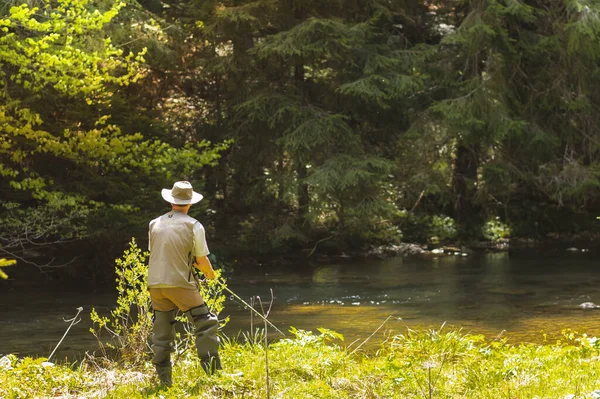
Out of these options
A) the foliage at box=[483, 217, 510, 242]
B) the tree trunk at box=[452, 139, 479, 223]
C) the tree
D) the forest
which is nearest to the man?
the tree

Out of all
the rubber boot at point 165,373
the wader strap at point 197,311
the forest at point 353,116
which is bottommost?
the rubber boot at point 165,373

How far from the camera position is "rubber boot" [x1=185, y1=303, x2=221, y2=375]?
6.41 m

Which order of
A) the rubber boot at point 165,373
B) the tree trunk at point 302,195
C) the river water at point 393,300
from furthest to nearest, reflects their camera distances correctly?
the tree trunk at point 302,195 → the river water at point 393,300 → the rubber boot at point 165,373

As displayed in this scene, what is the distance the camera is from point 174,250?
6.43 metres

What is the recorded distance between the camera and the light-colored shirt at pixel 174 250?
21.0ft

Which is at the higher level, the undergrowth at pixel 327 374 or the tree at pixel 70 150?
the tree at pixel 70 150

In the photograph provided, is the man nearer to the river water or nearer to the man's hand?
the man's hand

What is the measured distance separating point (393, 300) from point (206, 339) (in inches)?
305

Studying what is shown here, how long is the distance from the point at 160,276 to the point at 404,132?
49.7ft

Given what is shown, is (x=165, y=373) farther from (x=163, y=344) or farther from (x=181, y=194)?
(x=181, y=194)

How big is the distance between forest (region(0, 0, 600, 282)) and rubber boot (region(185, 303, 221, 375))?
965 centimetres

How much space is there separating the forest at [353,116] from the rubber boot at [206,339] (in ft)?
31.7

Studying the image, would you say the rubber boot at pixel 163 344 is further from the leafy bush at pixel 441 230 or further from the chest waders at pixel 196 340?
the leafy bush at pixel 441 230

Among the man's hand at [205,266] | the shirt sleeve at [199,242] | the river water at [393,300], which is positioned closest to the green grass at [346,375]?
the man's hand at [205,266]
